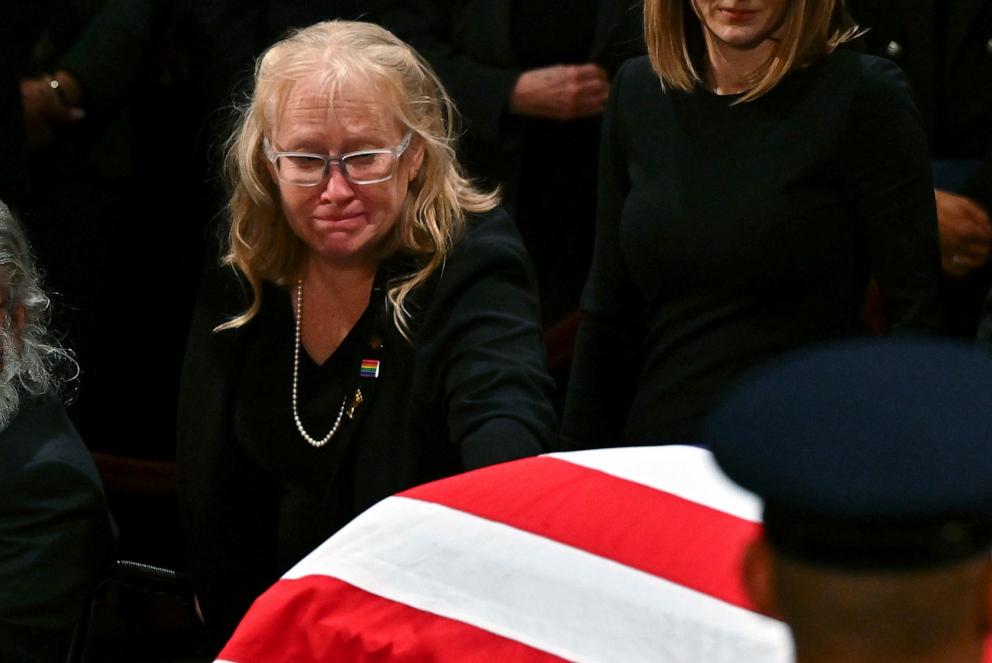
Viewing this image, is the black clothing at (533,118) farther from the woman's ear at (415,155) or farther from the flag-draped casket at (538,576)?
the flag-draped casket at (538,576)

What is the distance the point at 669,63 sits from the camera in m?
2.80

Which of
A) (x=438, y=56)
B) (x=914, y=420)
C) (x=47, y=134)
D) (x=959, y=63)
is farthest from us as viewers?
(x=47, y=134)

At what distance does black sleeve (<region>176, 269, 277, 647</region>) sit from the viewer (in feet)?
9.58

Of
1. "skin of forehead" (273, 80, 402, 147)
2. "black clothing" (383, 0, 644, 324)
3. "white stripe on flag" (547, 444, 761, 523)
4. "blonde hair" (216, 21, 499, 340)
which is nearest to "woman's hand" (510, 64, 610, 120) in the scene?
"black clothing" (383, 0, 644, 324)

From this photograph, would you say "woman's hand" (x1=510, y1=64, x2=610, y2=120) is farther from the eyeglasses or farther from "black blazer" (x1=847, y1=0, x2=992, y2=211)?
the eyeglasses

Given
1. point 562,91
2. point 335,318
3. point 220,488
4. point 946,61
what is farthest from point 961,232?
point 220,488

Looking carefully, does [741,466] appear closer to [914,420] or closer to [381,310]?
[914,420]

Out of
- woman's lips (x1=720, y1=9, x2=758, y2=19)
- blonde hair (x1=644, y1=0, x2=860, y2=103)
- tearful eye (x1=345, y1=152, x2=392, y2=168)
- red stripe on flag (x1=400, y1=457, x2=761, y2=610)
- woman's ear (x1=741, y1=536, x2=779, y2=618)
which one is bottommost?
red stripe on flag (x1=400, y1=457, x2=761, y2=610)

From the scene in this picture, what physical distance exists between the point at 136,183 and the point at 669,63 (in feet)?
5.99

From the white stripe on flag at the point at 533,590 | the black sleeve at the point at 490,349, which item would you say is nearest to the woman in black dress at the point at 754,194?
the black sleeve at the point at 490,349

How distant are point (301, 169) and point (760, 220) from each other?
2.29ft

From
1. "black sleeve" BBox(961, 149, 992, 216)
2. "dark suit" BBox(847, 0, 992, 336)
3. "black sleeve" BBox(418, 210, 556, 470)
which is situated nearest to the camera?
"black sleeve" BBox(418, 210, 556, 470)

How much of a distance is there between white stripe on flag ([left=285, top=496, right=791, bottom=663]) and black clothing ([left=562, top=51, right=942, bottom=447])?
0.71m

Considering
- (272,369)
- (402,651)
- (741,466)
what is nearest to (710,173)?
(272,369)
